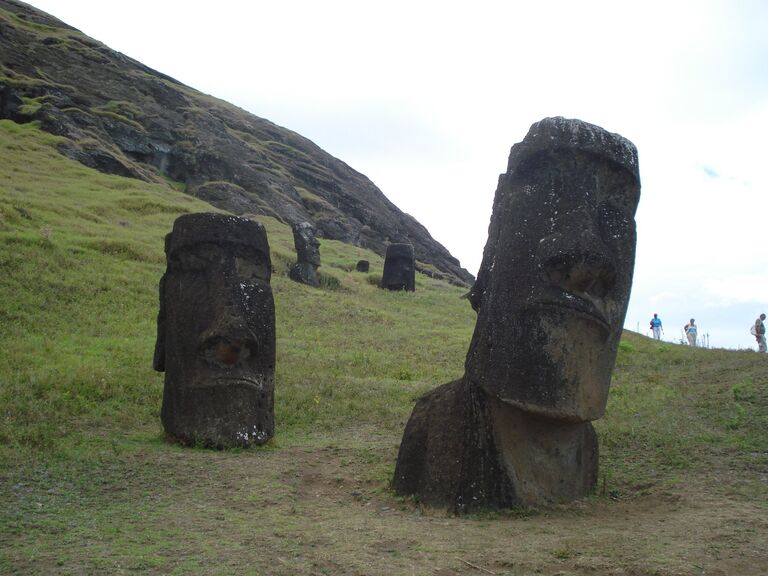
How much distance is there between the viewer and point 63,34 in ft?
237

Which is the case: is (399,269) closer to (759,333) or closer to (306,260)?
(306,260)

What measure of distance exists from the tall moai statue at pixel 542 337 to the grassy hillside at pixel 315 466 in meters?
0.35

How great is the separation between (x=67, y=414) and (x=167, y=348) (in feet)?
6.13

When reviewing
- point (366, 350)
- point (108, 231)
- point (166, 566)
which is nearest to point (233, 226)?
point (166, 566)

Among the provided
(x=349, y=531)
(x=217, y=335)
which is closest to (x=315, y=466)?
(x=217, y=335)

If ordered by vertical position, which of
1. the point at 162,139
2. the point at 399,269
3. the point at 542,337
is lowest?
the point at 542,337

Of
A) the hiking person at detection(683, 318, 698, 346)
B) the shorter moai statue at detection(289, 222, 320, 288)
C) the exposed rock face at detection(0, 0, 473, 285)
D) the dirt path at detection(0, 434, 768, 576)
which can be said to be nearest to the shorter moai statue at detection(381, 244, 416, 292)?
the shorter moai statue at detection(289, 222, 320, 288)

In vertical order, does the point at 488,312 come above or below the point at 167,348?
above

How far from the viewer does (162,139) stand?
6178cm

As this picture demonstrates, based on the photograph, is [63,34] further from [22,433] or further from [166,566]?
[166,566]

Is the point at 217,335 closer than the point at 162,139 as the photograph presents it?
Yes

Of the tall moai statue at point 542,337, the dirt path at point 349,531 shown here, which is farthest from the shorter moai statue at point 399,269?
the tall moai statue at point 542,337

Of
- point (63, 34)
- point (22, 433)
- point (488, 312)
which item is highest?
point (63, 34)

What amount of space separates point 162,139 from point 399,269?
3373cm
